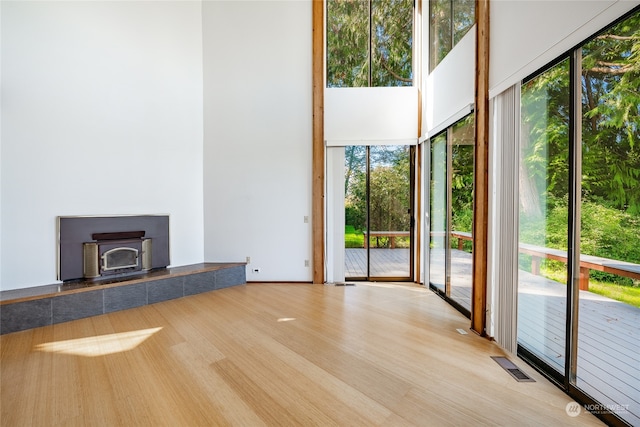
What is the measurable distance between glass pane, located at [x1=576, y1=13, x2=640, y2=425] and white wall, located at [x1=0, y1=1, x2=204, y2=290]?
16.3ft

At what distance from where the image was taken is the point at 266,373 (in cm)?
212

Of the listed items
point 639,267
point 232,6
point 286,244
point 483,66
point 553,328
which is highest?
point 232,6

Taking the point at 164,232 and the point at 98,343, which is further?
the point at 164,232

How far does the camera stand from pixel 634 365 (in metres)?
1.59

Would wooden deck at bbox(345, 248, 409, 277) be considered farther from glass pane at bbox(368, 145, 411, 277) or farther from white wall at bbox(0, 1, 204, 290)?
white wall at bbox(0, 1, 204, 290)

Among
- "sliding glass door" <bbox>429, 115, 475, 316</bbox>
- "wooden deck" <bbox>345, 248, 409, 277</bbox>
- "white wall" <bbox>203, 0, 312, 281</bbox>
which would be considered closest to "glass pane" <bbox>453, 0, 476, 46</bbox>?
"sliding glass door" <bbox>429, 115, 475, 316</bbox>

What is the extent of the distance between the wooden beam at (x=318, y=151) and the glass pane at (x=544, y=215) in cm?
290

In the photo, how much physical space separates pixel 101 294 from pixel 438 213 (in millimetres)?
4760

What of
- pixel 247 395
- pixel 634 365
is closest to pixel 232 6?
pixel 247 395

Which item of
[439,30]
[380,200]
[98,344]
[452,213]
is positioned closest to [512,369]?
[452,213]

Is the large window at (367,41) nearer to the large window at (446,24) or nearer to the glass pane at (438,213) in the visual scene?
the large window at (446,24)

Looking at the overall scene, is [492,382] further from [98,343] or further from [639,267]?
[98,343]

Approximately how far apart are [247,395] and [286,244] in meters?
3.00

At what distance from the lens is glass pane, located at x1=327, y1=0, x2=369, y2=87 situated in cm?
486
